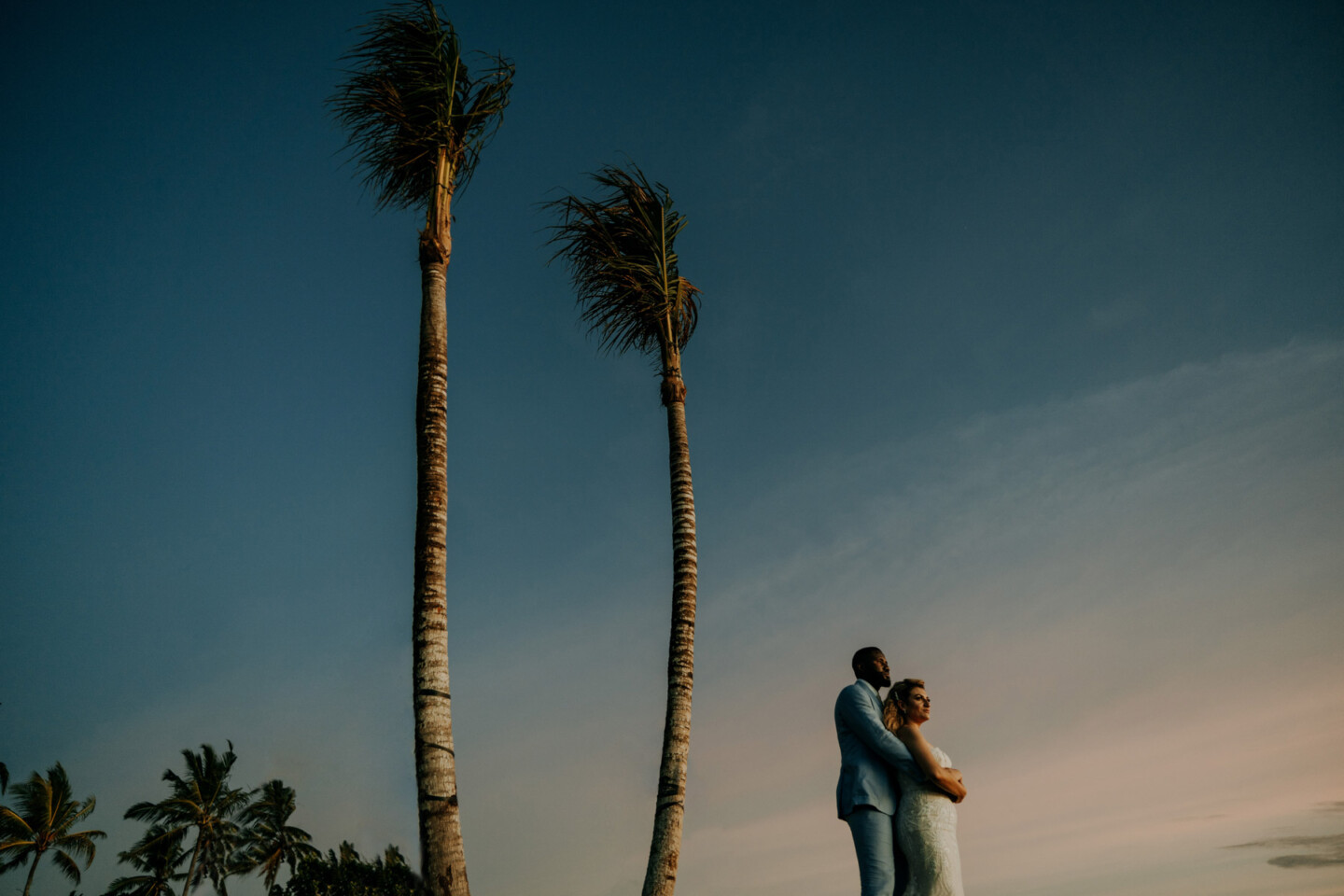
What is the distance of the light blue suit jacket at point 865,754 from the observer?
481cm

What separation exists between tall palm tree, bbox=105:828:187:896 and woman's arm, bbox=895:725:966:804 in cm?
4710

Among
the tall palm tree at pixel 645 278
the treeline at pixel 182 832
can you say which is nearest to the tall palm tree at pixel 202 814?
the treeline at pixel 182 832

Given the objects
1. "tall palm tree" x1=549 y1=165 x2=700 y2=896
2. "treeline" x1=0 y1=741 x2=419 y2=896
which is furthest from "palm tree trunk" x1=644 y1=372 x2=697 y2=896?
"treeline" x1=0 y1=741 x2=419 y2=896

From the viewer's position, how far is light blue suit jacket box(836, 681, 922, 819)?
4.81 m

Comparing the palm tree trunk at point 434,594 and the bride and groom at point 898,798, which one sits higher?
the palm tree trunk at point 434,594

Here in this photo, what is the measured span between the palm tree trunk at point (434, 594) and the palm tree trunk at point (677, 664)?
3053 millimetres

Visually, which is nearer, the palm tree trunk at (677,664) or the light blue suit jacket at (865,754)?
the light blue suit jacket at (865,754)

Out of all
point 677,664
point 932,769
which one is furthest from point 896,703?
point 677,664

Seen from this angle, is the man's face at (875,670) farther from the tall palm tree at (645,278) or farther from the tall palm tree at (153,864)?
the tall palm tree at (153,864)

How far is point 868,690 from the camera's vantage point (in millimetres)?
5098

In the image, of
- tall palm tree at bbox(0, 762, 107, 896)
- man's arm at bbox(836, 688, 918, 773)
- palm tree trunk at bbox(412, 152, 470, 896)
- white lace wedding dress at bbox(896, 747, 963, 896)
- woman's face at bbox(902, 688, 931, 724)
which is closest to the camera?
white lace wedding dress at bbox(896, 747, 963, 896)

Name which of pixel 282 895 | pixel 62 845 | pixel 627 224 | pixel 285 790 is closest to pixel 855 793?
pixel 627 224

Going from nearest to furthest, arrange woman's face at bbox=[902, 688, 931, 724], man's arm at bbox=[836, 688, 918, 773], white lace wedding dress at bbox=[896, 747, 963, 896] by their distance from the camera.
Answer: white lace wedding dress at bbox=[896, 747, 963, 896]
man's arm at bbox=[836, 688, 918, 773]
woman's face at bbox=[902, 688, 931, 724]

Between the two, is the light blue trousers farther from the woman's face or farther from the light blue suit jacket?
the woman's face
